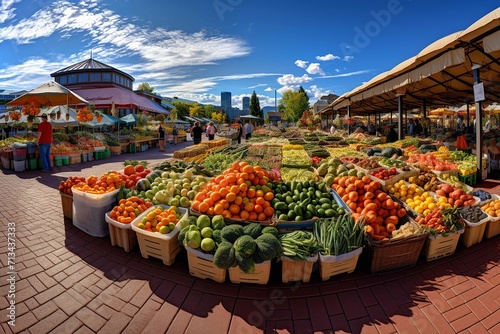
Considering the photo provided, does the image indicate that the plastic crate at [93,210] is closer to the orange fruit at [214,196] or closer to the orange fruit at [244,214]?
the orange fruit at [214,196]

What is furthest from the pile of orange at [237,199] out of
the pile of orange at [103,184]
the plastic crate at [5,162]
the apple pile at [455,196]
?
the plastic crate at [5,162]

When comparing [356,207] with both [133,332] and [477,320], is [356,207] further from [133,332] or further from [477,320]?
[133,332]

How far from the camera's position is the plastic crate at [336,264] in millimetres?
3137

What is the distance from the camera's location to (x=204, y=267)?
128 inches

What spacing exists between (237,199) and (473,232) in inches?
134

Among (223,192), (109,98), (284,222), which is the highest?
(109,98)

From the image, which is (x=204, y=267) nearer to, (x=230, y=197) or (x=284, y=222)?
(x=230, y=197)

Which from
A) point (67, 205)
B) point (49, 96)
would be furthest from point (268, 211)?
point (49, 96)

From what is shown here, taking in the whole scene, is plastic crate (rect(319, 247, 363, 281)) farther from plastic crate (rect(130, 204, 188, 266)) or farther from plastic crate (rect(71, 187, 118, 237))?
plastic crate (rect(71, 187, 118, 237))

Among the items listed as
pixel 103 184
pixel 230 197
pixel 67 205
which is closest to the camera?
pixel 230 197

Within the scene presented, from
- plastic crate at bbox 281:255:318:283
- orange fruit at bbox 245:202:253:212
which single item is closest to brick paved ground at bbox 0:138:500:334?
plastic crate at bbox 281:255:318:283

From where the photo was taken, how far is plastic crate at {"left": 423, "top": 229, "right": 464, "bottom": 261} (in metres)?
3.61

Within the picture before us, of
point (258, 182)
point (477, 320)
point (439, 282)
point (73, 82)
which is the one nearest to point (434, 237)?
point (439, 282)

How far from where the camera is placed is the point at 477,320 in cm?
259
